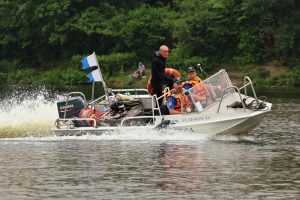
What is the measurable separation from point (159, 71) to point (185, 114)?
1.55m

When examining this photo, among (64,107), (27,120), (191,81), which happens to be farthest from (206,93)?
(27,120)

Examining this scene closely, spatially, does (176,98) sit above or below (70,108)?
above

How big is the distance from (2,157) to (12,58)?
55.0m

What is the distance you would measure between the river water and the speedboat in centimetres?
27

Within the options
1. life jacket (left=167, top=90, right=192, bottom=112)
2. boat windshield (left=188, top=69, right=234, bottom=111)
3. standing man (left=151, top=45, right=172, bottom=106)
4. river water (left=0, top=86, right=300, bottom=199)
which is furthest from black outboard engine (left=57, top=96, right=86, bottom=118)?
boat windshield (left=188, top=69, right=234, bottom=111)

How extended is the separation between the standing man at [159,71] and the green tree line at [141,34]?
30686 millimetres

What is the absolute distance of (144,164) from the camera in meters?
21.5

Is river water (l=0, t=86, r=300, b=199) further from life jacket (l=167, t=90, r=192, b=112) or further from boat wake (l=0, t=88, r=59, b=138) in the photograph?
life jacket (l=167, t=90, r=192, b=112)

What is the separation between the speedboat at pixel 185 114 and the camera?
25500mm

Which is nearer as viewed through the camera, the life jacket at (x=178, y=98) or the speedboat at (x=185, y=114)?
the speedboat at (x=185, y=114)

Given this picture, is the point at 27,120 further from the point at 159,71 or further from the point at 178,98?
the point at 178,98

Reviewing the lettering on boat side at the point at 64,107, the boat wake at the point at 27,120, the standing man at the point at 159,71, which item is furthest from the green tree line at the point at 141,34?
the lettering on boat side at the point at 64,107

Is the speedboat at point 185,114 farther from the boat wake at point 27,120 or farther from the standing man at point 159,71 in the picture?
the boat wake at point 27,120

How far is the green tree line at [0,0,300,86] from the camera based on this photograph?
60.6 meters
